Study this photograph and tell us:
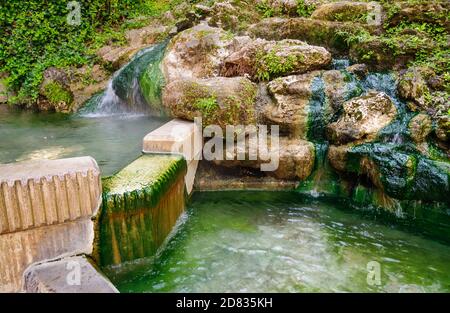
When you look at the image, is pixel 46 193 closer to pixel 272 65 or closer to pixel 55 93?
pixel 272 65

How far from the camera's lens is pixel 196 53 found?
320 inches

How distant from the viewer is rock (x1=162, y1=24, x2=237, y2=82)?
778 cm

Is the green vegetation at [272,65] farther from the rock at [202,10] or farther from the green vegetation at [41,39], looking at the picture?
the green vegetation at [41,39]

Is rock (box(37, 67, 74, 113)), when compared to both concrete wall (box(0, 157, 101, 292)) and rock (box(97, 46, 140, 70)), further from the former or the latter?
concrete wall (box(0, 157, 101, 292))

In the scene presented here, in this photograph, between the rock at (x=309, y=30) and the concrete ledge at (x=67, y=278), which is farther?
the rock at (x=309, y=30)

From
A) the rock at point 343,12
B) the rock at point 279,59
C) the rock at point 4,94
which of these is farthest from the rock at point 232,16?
the rock at point 4,94

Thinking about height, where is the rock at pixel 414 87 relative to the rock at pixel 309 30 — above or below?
below

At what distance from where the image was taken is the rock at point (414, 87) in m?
5.81

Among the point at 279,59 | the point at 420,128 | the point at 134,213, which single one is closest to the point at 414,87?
the point at 420,128

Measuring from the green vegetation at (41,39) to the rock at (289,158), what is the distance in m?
7.12

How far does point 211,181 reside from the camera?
243 inches

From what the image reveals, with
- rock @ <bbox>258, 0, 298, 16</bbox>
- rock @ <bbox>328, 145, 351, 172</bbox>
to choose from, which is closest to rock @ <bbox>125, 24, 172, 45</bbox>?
rock @ <bbox>258, 0, 298, 16</bbox>

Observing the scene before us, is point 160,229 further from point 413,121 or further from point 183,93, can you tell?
point 413,121

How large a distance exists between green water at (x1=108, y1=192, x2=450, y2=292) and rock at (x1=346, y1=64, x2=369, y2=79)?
2522mm
